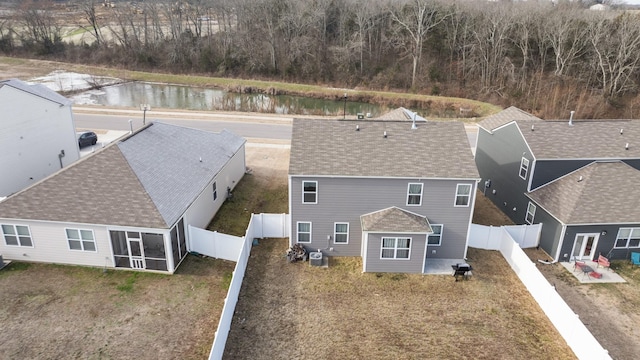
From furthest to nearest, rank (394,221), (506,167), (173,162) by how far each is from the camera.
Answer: (506,167), (173,162), (394,221)

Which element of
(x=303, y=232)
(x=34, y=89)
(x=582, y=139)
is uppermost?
(x=34, y=89)

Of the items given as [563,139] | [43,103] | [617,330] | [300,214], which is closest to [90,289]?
[300,214]

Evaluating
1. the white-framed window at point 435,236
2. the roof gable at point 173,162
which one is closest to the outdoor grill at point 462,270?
the white-framed window at point 435,236

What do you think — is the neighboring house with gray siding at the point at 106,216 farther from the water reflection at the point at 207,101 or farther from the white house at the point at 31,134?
the water reflection at the point at 207,101

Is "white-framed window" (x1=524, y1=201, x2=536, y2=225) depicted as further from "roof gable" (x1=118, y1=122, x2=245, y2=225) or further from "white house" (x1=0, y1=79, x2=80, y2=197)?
"white house" (x1=0, y1=79, x2=80, y2=197)

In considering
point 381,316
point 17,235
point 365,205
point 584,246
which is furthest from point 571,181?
point 17,235

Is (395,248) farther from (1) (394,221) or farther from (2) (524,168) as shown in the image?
(2) (524,168)
